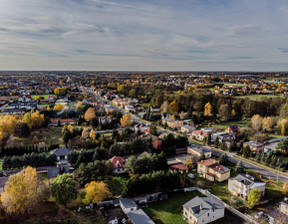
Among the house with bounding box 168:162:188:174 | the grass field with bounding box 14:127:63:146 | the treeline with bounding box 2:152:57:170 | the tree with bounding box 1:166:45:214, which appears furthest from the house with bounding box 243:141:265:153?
the grass field with bounding box 14:127:63:146

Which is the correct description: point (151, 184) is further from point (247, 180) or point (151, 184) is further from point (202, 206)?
point (247, 180)

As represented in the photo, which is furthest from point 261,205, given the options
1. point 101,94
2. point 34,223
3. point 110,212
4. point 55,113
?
point 101,94

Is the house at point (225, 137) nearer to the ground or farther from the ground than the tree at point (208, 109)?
nearer to the ground

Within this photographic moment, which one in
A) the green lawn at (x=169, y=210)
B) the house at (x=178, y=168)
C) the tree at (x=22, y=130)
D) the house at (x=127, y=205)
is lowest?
the green lawn at (x=169, y=210)

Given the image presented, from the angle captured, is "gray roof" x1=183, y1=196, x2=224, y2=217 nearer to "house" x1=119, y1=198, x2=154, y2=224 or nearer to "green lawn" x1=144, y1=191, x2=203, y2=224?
"green lawn" x1=144, y1=191, x2=203, y2=224

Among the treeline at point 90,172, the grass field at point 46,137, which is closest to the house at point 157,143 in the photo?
the treeline at point 90,172

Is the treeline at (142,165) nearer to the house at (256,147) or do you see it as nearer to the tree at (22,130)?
the house at (256,147)
